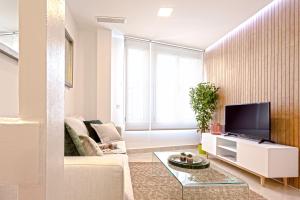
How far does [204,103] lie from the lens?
17.8ft

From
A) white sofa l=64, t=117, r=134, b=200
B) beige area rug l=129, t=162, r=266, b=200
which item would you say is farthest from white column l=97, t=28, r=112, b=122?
white sofa l=64, t=117, r=134, b=200

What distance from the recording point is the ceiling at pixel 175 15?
12.1 feet

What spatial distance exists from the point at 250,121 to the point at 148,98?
247 centimetres

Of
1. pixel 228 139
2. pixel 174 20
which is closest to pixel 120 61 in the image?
pixel 174 20

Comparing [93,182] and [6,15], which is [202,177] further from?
[6,15]

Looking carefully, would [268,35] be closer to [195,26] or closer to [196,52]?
[195,26]

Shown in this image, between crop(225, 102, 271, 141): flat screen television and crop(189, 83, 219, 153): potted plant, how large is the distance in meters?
0.84

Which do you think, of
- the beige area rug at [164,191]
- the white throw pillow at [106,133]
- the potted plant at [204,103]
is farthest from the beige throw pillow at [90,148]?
the potted plant at [204,103]

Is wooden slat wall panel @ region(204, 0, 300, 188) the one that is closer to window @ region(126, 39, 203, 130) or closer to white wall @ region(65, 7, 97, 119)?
window @ region(126, 39, 203, 130)

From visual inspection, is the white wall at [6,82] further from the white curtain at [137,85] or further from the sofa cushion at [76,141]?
the white curtain at [137,85]

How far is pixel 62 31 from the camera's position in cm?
55

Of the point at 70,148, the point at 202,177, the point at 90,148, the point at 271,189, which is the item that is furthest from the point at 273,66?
the point at 70,148

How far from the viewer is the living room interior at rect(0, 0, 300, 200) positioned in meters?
0.44

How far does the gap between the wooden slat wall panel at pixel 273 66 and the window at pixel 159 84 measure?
134 cm
